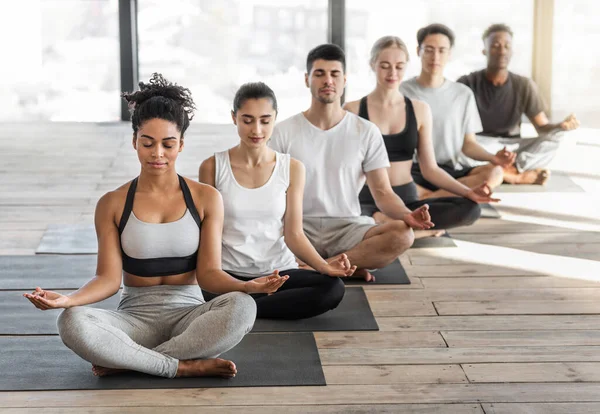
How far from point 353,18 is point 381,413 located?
6.30 meters

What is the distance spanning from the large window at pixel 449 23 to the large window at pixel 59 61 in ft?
7.25

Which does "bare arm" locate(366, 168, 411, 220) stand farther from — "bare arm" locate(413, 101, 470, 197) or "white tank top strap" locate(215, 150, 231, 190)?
"white tank top strap" locate(215, 150, 231, 190)

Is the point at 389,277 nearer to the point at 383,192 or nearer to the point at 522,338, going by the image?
the point at 383,192

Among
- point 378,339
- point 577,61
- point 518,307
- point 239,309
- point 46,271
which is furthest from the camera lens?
point 577,61

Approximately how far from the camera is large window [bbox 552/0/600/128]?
26.4 ft

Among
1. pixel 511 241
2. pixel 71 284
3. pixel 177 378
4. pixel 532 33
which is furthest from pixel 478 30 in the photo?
pixel 177 378

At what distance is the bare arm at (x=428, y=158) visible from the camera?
4.22 m

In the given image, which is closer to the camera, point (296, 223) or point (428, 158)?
point (296, 223)

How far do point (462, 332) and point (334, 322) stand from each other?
17.5 inches

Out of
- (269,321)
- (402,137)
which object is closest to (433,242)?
(402,137)

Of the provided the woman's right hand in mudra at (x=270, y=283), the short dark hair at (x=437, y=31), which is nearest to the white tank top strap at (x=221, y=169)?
the woman's right hand in mudra at (x=270, y=283)

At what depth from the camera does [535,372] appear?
2803 mm

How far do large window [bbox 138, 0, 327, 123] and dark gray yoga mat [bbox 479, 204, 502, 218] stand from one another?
369 cm

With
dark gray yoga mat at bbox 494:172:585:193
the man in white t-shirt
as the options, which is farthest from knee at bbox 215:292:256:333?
dark gray yoga mat at bbox 494:172:585:193
